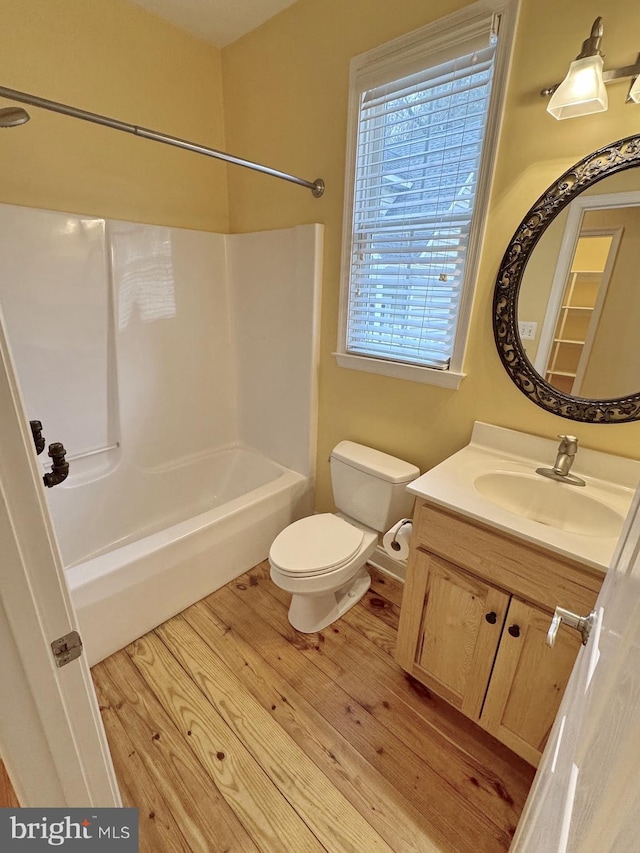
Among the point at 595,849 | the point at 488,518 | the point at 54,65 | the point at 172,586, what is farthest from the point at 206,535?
the point at 54,65

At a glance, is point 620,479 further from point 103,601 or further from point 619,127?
point 103,601

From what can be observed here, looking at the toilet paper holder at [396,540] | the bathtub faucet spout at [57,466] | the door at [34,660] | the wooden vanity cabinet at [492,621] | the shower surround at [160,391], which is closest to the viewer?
the door at [34,660]

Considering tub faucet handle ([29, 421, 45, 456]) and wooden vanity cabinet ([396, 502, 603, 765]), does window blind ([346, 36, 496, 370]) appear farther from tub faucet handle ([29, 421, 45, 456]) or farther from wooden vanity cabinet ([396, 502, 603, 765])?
tub faucet handle ([29, 421, 45, 456])

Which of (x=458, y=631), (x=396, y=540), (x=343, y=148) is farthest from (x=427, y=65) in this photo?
(x=458, y=631)

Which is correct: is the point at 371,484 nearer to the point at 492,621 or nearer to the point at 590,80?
the point at 492,621

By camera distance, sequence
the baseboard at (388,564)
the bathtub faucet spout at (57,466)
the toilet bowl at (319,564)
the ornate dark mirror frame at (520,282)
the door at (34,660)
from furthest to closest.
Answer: the baseboard at (388,564) → the toilet bowl at (319,564) → the ornate dark mirror frame at (520,282) → the bathtub faucet spout at (57,466) → the door at (34,660)

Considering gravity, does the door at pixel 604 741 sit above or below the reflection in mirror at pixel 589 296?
below

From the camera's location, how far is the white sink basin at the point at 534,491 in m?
1.04

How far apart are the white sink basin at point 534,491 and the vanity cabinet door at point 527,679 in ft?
0.75

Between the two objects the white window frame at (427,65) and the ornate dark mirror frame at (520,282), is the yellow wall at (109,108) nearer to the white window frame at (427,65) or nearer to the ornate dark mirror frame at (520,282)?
the white window frame at (427,65)

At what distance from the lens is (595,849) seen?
36 cm

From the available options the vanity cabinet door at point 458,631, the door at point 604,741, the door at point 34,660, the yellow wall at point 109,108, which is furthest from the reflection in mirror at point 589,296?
the yellow wall at point 109,108

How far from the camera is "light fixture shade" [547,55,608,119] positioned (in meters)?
0.99

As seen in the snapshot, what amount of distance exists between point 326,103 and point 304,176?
0.94 feet
